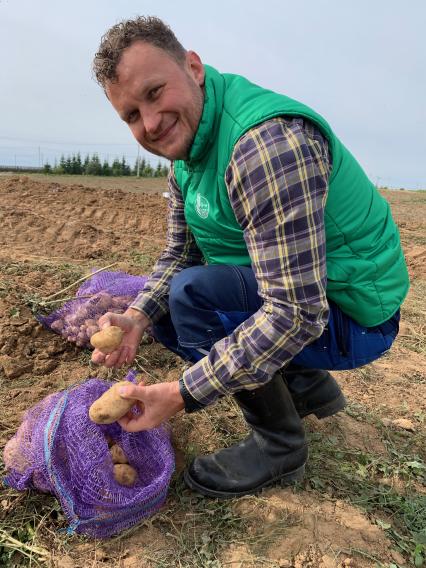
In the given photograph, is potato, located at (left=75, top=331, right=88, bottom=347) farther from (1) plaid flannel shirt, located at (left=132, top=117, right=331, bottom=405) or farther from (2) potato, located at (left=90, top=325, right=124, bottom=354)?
(1) plaid flannel shirt, located at (left=132, top=117, right=331, bottom=405)

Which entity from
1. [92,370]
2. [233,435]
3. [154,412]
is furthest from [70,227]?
[154,412]

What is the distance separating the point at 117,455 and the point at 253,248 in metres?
0.93

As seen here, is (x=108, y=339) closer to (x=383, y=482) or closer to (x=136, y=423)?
(x=136, y=423)

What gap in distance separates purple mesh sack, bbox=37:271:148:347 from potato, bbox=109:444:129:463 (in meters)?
0.95

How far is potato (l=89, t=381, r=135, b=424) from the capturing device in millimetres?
1584

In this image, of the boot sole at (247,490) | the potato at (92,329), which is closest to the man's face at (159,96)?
the boot sole at (247,490)

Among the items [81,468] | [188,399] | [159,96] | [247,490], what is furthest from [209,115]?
[247,490]

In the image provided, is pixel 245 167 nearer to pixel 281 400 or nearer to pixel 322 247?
pixel 322 247

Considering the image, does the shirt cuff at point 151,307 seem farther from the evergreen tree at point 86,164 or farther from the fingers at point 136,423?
the evergreen tree at point 86,164

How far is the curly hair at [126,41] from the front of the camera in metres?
1.45

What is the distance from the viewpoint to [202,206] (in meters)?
1.75

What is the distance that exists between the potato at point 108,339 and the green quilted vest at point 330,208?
0.49m

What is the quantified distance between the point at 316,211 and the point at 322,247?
0.36 ft

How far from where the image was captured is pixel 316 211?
1405 millimetres
